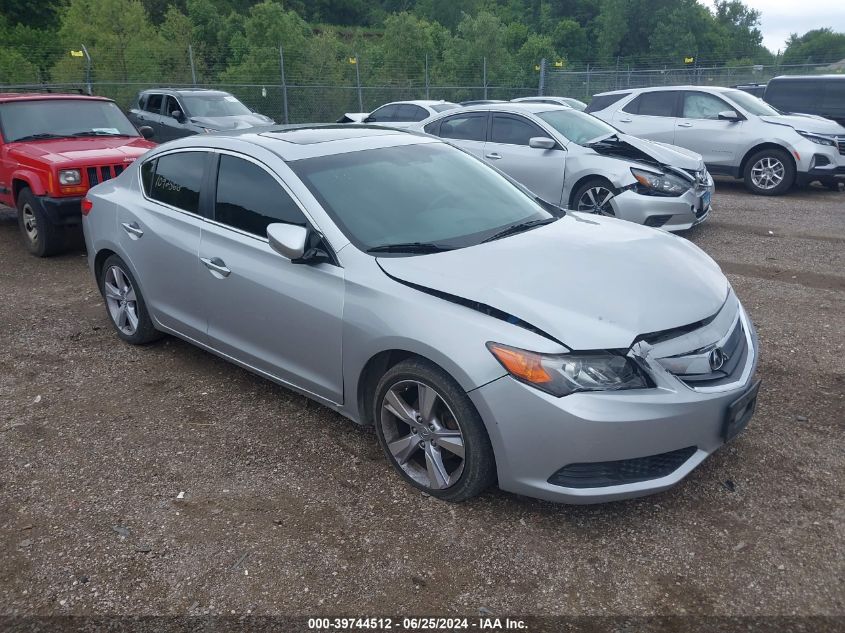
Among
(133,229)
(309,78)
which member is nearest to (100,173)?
(133,229)

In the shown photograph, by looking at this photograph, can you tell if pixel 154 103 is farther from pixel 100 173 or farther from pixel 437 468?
pixel 437 468

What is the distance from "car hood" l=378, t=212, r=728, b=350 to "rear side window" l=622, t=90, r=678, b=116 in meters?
9.35

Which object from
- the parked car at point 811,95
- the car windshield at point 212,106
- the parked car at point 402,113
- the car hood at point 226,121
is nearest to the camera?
the parked car at point 811,95

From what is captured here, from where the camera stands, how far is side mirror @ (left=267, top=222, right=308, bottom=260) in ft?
11.6

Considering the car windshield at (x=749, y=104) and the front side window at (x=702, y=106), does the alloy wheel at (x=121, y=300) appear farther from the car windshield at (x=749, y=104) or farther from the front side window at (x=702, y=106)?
the car windshield at (x=749, y=104)

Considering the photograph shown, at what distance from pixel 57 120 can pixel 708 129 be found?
31.9ft

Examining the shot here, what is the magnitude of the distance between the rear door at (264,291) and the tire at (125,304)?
0.98 m

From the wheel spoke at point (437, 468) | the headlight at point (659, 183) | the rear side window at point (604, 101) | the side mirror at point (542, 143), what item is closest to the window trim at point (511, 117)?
the side mirror at point (542, 143)

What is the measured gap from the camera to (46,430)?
13.8ft

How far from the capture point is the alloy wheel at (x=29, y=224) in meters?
8.12

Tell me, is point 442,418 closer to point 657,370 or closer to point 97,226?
point 657,370

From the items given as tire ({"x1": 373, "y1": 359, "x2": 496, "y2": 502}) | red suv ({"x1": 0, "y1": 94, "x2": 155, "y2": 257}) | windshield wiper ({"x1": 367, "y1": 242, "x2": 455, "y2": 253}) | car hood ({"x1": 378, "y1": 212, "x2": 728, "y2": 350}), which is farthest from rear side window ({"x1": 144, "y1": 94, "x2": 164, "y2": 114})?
tire ({"x1": 373, "y1": 359, "x2": 496, "y2": 502})

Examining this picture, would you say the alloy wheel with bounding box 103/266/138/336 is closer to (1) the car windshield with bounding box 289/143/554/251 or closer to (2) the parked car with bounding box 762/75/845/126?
(1) the car windshield with bounding box 289/143/554/251

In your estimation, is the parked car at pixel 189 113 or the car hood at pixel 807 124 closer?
the car hood at pixel 807 124
